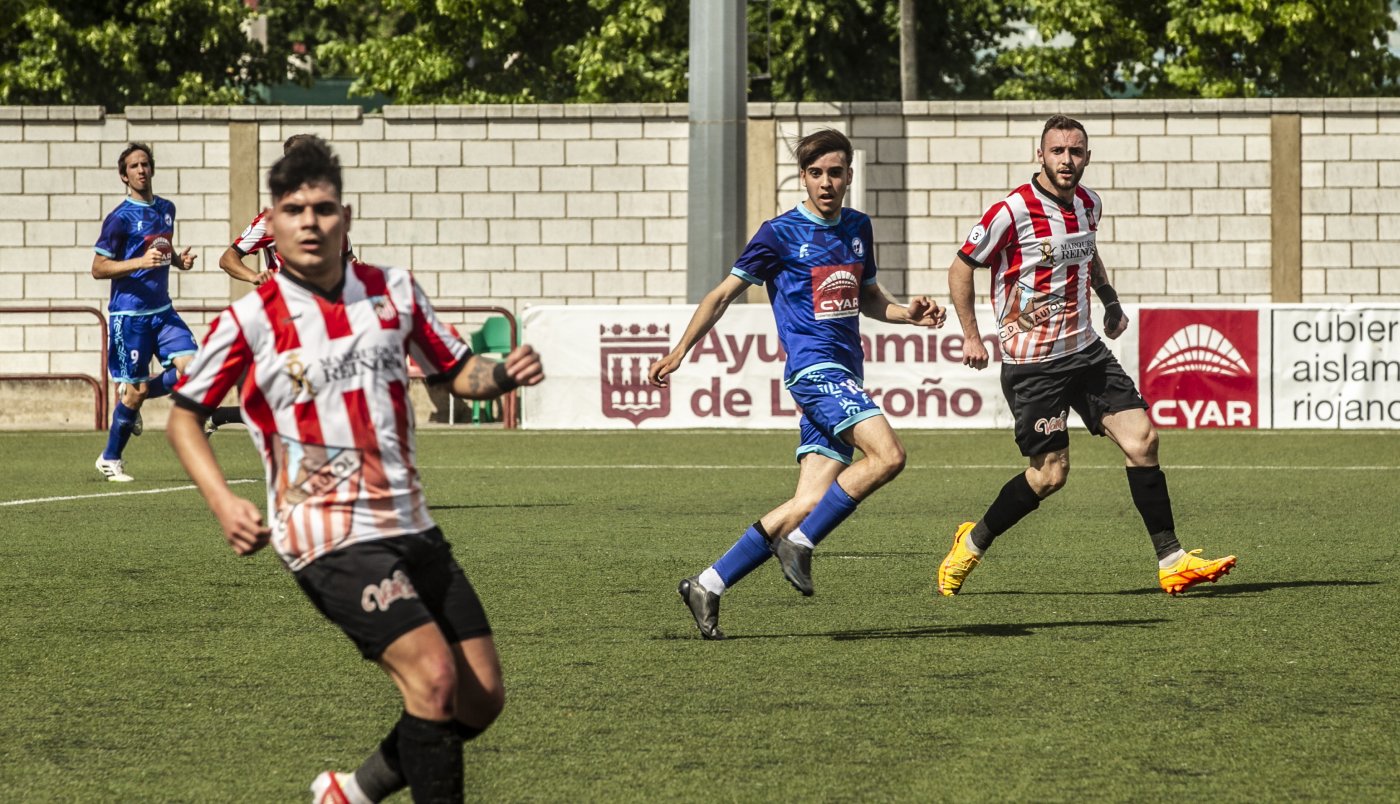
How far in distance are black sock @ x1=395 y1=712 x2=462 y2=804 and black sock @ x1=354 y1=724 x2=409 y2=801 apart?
143 mm

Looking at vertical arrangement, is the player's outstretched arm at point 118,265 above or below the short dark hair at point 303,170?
above

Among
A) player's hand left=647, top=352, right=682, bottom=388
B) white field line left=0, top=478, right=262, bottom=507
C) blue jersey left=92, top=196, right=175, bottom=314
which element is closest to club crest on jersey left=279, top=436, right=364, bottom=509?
player's hand left=647, top=352, right=682, bottom=388

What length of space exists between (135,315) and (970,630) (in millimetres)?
7978

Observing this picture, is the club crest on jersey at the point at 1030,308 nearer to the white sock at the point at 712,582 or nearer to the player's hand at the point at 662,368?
the player's hand at the point at 662,368

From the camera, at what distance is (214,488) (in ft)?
13.7

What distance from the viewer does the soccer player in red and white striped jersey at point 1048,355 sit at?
320 inches

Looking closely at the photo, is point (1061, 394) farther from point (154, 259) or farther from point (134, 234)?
point (134, 234)

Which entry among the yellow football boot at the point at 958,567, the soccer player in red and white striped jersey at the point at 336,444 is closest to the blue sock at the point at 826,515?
the yellow football boot at the point at 958,567

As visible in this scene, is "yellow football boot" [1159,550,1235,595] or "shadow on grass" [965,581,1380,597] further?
"shadow on grass" [965,581,1380,597]

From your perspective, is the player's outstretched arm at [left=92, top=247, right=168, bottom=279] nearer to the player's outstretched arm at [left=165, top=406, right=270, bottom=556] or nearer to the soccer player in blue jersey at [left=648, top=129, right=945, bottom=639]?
the soccer player in blue jersey at [left=648, top=129, right=945, bottom=639]

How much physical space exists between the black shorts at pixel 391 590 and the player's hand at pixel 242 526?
0.36ft

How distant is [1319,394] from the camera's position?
18078 millimetres

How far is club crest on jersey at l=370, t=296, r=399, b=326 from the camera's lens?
424 cm

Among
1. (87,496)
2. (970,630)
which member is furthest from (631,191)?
(970,630)
